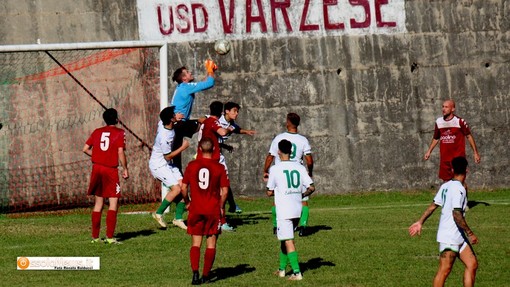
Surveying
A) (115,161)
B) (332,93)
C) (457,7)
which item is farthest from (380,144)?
(115,161)

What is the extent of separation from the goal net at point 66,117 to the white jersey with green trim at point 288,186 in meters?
9.52

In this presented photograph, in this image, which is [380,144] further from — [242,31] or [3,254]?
[3,254]

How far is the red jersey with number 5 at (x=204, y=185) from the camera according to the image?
47.2 ft

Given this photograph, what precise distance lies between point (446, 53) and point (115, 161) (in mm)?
10431

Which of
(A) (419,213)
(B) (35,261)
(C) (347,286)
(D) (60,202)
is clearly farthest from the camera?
(D) (60,202)

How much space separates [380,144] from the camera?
1021 inches

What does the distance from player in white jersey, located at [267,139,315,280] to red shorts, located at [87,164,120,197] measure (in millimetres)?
4004

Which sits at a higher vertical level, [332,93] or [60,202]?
[332,93]

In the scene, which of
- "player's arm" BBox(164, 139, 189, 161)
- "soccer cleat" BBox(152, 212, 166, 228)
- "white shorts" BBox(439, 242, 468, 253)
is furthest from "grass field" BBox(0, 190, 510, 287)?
"white shorts" BBox(439, 242, 468, 253)

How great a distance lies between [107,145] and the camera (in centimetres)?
1811

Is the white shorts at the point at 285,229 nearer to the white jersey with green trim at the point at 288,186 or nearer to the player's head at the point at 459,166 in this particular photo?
the white jersey with green trim at the point at 288,186

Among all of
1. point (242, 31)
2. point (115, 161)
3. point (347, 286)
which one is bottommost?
point (347, 286)

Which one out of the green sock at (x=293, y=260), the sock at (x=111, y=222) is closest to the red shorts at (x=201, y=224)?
the green sock at (x=293, y=260)
